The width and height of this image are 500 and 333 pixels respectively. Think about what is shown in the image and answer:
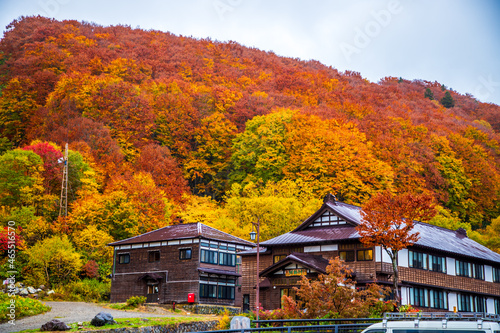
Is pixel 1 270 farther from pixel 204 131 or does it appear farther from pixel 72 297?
pixel 204 131

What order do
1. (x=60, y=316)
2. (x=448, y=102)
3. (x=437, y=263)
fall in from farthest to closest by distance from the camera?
(x=448, y=102) → (x=437, y=263) → (x=60, y=316)

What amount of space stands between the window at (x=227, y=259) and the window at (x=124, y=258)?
28.8ft

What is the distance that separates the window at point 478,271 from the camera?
4675cm

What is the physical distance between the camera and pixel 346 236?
39.6 m

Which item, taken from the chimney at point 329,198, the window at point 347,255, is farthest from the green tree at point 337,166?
the window at point 347,255

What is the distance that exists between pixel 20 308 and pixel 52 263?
17392 millimetres

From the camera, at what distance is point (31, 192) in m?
60.0

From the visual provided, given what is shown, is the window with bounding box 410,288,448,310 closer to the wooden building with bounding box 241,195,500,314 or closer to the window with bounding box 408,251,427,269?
the wooden building with bounding box 241,195,500,314

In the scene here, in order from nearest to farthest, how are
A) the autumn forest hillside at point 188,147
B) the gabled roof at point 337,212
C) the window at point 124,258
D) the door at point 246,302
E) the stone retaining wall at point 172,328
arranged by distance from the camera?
the stone retaining wall at point 172,328 < the gabled roof at point 337,212 < the door at point 246,302 < the window at point 124,258 < the autumn forest hillside at point 188,147

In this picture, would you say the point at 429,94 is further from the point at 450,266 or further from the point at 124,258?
the point at 124,258

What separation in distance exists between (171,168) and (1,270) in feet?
99.0

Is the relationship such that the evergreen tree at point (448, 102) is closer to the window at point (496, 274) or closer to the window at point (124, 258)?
the window at point (496, 274)

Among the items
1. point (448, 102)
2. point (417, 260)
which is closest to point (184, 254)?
point (417, 260)

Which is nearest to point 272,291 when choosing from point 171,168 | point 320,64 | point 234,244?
point 234,244
